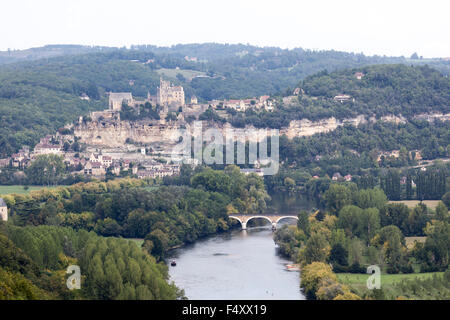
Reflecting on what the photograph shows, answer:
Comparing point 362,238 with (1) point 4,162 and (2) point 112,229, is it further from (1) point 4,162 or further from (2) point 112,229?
(1) point 4,162

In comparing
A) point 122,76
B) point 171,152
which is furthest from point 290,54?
point 171,152

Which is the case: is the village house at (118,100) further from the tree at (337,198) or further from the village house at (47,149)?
the tree at (337,198)

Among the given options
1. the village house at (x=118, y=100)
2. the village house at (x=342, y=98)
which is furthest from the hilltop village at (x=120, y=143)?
the village house at (x=342, y=98)

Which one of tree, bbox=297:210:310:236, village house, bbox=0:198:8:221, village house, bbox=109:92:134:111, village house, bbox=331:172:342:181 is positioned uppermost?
village house, bbox=109:92:134:111

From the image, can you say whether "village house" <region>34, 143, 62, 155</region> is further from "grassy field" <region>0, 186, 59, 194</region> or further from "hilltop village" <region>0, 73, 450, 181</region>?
"grassy field" <region>0, 186, 59, 194</region>

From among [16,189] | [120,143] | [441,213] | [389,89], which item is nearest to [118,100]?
[120,143]

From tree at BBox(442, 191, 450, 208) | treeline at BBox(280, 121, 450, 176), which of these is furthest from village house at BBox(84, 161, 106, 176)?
tree at BBox(442, 191, 450, 208)
